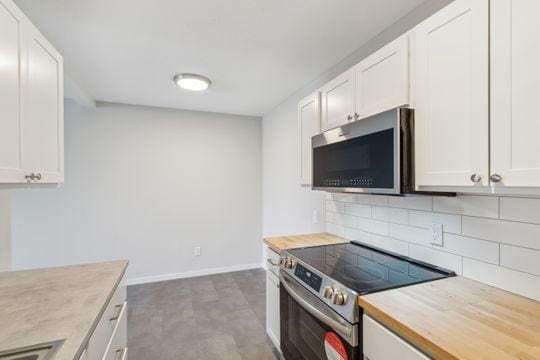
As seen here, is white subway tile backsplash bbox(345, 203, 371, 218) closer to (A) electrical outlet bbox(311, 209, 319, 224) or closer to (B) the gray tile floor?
(A) electrical outlet bbox(311, 209, 319, 224)

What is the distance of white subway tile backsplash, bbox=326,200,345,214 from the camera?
7.47 feet

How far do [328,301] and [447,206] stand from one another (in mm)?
825

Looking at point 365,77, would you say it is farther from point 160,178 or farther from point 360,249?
point 160,178

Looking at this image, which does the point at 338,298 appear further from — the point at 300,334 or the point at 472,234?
the point at 472,234

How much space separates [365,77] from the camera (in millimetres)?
1555

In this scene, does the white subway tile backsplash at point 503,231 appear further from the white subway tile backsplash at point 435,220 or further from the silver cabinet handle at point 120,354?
the silver cabinet handle at point 120,354

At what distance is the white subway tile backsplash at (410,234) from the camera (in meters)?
1.53

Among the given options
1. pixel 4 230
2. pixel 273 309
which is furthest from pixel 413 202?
pixel 4 230

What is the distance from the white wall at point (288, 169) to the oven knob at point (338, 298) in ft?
4.50

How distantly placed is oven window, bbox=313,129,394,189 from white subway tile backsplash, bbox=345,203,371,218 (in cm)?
41

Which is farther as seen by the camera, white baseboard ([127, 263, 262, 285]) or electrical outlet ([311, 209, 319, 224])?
white baseboard ([127, 263, 262, 285])

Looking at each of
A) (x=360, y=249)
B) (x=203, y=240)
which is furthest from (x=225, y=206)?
(x=360, y=249)

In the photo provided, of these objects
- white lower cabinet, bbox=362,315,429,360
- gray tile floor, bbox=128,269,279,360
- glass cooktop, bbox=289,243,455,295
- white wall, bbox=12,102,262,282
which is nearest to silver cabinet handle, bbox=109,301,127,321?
gray tile floor, bbox=128,269,279,360

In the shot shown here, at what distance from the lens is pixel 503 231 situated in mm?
1170
